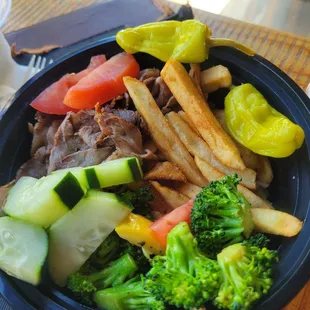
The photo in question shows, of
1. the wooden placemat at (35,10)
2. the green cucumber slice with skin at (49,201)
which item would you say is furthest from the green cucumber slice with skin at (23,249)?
the wooden placemat at (35,10)

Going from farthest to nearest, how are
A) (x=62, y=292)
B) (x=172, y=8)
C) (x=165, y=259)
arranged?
(x=172, y=8)
(x=62, y=292)
(x=165, y=259)

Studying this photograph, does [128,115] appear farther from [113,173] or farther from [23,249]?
[23,249]

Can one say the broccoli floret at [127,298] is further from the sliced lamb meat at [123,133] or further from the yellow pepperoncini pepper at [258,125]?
the yellow pepperoncini pepper at [258,125]

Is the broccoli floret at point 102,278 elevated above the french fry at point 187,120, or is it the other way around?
the french fry at point 187,120

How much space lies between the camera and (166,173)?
1507 millimetres

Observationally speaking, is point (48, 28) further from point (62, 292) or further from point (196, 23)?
point (62, 292)

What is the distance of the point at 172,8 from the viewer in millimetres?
2557

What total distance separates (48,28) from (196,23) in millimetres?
1166

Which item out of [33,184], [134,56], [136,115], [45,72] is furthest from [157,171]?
[45,72]

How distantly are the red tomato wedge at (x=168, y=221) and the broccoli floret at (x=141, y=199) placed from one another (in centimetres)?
11

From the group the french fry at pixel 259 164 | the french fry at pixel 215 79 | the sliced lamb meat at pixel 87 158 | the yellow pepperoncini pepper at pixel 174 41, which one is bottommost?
the french fry at pixel 259 164

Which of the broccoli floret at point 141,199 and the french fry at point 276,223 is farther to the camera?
the broccoli floret at point 141,199

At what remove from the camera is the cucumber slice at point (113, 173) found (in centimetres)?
139

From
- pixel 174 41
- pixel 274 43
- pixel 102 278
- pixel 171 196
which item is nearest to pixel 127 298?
pixel 102 278
